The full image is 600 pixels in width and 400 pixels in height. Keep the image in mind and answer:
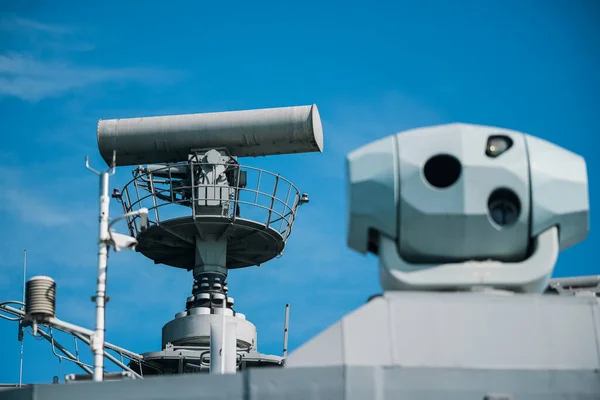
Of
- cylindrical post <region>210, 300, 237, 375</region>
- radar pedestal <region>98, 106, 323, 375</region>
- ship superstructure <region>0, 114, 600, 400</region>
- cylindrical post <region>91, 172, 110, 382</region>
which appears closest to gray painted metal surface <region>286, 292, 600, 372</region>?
ship superstructure <region>0, 114, 600, 400</region>

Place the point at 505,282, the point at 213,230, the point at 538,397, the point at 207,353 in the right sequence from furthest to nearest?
the point at 213,230
the point at 207,353
the point at 505,282
the point at 538,397

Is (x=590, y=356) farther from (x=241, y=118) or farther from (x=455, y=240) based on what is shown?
(x=241, y=118)

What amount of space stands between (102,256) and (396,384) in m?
4.43

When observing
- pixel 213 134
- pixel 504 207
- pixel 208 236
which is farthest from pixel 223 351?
pixel 208 236

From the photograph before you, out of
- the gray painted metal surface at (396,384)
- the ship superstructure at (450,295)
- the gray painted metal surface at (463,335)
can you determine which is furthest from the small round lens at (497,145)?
the gray painted metal surface at (396,384)

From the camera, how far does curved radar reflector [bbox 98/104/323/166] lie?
99.0ft

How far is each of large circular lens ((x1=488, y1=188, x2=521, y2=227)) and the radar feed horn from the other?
0.5 inches

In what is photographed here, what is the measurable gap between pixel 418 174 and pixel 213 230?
1630 centimetres

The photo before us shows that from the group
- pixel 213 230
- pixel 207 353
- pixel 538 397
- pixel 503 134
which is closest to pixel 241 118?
pixel 213 230

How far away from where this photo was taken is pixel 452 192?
1550 centimetres

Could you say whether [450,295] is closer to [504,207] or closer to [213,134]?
[504,207]

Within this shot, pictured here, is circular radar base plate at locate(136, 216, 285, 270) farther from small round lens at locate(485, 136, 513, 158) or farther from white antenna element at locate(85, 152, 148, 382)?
small round lens at locate(485, 136, 513, 158)

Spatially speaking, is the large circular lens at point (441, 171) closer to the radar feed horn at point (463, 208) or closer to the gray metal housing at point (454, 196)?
the radar feed horn at point (463, 208)

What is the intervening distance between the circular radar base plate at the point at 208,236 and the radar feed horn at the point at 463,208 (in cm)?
1551
